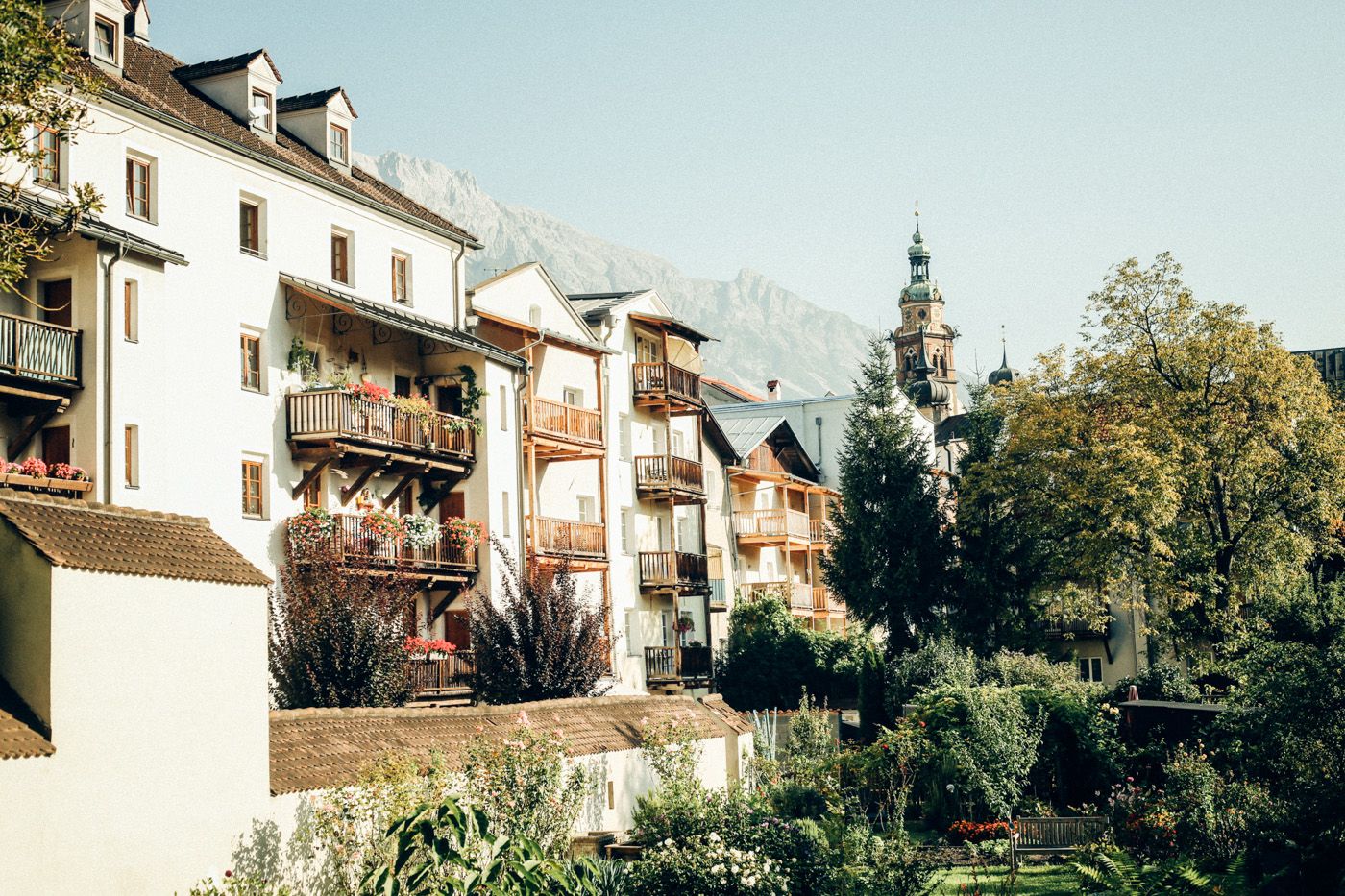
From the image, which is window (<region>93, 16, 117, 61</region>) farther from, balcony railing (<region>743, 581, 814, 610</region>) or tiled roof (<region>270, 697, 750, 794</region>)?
balcony railing (<region>743, 581, 814, 610</region>)

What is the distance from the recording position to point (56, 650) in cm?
1392

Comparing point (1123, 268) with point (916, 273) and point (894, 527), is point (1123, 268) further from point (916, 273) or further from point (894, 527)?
point (916, 273)

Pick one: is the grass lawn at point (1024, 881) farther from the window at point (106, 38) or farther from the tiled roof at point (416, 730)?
the window at point (106, 38)

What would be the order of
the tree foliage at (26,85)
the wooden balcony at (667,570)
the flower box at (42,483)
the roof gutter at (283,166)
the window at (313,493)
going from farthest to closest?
the wooden balcony at (667,570), the window at (313,493), the roof gutter at (283,166), the flower box at (42,483), the tree foliage at (26,85)

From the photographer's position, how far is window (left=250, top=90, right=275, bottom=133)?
33.2m

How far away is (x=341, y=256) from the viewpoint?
34.3 m

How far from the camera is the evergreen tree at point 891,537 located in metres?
49.5

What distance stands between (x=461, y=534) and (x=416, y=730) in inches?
575

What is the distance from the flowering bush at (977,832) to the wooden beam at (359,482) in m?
13.9

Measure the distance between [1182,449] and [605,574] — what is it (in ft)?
54.0

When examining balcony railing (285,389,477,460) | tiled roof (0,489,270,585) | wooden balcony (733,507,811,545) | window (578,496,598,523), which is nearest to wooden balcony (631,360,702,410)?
window (578,496,598,523)

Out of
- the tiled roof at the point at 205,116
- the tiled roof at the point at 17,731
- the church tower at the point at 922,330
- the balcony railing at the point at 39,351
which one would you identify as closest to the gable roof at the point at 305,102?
the tiled roof at the point at 205,116

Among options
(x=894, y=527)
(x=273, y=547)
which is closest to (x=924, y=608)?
(x=894, y=527)

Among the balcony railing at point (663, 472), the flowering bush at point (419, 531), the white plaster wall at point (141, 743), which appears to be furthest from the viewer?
the balcony railing at point (663, 472)
